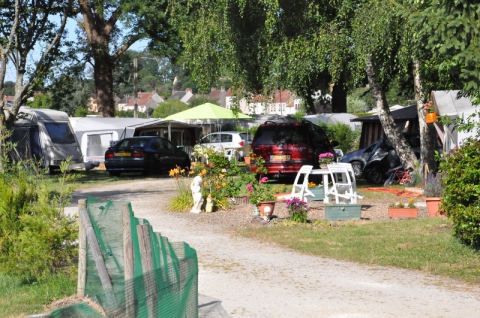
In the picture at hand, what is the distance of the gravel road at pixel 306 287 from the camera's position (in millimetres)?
7359

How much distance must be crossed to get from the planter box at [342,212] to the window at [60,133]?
1811cm

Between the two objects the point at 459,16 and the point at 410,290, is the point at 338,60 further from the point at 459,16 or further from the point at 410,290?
the point at 410,290

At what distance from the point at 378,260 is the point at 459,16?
3.32m

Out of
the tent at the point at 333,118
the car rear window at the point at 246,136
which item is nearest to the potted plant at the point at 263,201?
the car rear window at the point at 246,136

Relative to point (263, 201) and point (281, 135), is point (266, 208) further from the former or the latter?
point (281, 135)

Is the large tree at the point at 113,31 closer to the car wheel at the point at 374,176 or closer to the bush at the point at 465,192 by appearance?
the car wheel at the point at 374,176

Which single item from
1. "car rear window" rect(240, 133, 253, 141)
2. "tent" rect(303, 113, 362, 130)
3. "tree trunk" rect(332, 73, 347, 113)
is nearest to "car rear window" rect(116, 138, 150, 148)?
"car rear window" rect(240, 133, 253, 141)

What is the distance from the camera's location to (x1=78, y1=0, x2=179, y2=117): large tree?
29.8 meters

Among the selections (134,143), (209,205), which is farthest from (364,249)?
(134,143)

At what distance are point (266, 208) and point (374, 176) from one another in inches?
432

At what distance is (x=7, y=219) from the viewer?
870cm

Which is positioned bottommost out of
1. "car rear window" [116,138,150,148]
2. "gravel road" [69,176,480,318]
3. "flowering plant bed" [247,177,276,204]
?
"gravel road" [69,176,480,318]

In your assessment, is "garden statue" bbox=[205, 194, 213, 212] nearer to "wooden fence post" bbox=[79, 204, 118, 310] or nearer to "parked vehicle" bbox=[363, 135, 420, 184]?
"wooden fence post" bbox=[79, 204, 118, 310]

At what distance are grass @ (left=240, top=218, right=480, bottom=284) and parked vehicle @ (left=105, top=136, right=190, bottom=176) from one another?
1513 centimetres
